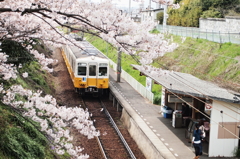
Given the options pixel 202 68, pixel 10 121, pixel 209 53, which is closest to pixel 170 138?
pixel 10 121

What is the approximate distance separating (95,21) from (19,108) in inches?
80.4

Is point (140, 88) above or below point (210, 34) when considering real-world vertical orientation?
below

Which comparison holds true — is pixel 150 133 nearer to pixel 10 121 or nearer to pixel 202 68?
pixel 10 121

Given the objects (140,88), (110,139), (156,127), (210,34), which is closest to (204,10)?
(210,34)

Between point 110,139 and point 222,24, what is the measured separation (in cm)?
1645

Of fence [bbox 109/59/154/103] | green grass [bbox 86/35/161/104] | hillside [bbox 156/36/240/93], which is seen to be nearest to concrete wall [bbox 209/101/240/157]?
green grass [bbox 86/35/161/104]

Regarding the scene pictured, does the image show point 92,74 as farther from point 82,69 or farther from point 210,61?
point 210,61

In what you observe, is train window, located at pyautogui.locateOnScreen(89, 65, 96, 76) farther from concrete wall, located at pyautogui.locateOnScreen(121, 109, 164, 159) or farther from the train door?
concrete wall, located at pyautogui.locateOnScreen(121, 109, 164, 159)

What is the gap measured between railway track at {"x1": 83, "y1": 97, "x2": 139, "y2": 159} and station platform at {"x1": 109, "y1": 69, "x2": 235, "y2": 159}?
844 mm

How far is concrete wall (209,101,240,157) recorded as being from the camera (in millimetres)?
10453

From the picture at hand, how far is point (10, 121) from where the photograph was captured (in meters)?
8.90

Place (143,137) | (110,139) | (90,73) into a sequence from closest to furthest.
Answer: (143,137) → (110,139) → (90,73)

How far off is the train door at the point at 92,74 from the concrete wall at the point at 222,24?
11.0 meters

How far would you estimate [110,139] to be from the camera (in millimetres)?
13281
